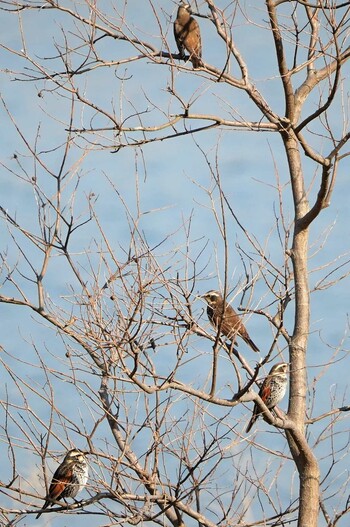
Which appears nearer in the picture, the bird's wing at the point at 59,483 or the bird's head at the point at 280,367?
the bird's wing at the point at 59,483

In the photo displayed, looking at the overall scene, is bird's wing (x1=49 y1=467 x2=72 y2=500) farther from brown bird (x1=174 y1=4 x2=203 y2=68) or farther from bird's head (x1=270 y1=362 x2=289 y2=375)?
brown bird (x1=174 y1=4 x2=203 y2=68)

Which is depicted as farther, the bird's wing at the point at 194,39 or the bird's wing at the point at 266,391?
the bird's wing at the point at 194,39

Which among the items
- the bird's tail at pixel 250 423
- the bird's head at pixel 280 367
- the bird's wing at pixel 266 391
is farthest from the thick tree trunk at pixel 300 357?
the bird's wing at pixel 266 391

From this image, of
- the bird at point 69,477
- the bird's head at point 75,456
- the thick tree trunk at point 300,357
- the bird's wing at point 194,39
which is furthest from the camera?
the bird's wing at point 194,39

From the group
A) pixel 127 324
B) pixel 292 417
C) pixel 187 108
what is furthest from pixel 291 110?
pixel 127 324

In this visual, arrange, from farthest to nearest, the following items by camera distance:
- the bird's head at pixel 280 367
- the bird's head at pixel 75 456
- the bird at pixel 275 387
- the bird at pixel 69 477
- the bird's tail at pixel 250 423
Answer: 1. the bird at pixel 275 387
2. the bird's head at pixel 280 367
3. the bird at pixel 69 477
4. the bird's tail at pixel 250 423
5. the bird's head at pixel 75 456

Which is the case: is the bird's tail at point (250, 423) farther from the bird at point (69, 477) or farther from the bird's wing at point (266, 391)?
the bird at point (69, 477)

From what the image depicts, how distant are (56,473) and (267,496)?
1.67 m

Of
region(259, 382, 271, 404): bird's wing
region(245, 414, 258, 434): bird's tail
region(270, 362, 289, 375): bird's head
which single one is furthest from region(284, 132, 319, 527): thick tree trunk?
region(259, 382, 271, 404): bird's wing

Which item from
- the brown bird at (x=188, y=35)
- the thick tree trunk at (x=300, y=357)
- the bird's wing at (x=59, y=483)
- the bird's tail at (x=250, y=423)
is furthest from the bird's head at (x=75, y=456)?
the brown bird at (x=188, y=35)

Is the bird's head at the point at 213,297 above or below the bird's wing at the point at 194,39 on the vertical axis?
below

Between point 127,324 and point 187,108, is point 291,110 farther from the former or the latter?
point 127,324

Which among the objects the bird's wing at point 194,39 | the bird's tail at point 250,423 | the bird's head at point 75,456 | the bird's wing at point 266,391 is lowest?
the bird's head at point 75,456

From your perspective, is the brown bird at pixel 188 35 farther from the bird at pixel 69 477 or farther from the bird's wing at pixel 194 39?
the bird at pixel 69 477
